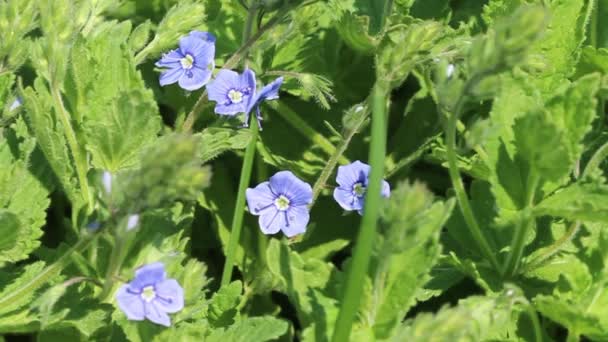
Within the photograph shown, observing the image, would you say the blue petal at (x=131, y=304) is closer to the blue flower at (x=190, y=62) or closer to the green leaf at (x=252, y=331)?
the green leaf at (x=252, y=331)

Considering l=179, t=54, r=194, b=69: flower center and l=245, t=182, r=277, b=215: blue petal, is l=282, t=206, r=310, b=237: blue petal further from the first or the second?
l=179, t=54, r=194, b=69: flower center

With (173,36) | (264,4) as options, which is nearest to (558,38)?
(264,4)

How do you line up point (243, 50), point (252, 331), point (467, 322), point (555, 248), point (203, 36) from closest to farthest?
point (467, 322) → point (252, 331) → point (555, 248) → point (243, 50) → point (203, 36)

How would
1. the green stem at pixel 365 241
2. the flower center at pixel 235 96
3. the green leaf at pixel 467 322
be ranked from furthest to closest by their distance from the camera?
the flower center at pixel 235 96 < the green stem at pixel 365 241 < the green leaf at pixel 467 322

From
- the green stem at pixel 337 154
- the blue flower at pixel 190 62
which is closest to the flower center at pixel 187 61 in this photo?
the blue flower at pixel 190 62

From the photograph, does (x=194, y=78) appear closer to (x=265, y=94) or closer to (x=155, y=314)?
(x=265, y=94)

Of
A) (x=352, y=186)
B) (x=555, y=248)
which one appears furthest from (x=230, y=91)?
(x=555, y=248)
